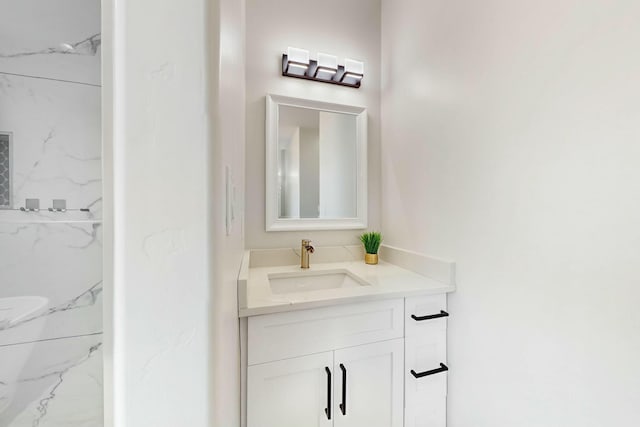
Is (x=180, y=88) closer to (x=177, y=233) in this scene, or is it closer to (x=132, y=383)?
(x=177, y=233)

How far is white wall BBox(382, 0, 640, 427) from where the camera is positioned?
65 centimetres

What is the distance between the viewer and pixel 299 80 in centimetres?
159

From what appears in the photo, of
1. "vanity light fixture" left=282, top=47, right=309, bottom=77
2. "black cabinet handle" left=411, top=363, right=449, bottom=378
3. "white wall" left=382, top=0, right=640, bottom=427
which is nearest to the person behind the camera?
"white wall" left=382, top=0, right=640, bottom=427

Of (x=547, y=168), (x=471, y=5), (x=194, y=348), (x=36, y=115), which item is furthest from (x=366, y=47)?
(x=194, y=348)

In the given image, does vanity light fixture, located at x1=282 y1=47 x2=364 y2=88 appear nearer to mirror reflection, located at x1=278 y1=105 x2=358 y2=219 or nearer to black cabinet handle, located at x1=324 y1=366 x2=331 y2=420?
mirror reflection, located at x1=278 y1=105 x2=358 y2=219

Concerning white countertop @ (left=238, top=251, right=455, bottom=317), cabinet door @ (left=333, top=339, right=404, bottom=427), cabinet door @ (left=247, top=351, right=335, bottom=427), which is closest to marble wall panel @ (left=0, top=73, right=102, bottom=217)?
white countertop @ (left=238, top=251, right=455, bottom=317)

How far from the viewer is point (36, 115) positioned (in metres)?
0.77

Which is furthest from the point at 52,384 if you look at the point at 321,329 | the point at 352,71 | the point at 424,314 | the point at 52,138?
the point at 352,71

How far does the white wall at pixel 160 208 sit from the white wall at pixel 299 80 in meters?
1.26

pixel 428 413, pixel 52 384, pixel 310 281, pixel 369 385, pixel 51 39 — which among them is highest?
pixel 51 39

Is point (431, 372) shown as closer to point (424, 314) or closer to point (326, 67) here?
point (424, 314)

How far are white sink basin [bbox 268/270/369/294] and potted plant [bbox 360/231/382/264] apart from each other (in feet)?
0.68

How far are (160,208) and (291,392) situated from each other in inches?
38.5

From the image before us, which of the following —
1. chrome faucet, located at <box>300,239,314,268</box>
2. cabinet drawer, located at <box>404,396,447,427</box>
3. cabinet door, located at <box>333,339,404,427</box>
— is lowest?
cabinet drawer, located at <box>404,396,447,427</box>
